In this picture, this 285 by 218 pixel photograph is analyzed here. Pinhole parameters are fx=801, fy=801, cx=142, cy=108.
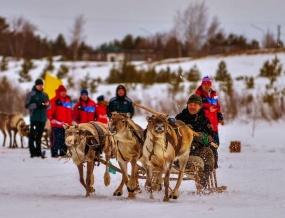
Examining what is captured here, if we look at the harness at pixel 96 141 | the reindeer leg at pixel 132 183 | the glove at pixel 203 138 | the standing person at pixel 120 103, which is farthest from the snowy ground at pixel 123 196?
the standing person at pixel 120 103

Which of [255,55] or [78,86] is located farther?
[255,55]

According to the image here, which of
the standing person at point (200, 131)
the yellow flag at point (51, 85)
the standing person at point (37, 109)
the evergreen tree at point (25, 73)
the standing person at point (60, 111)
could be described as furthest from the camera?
the evergreen tree at point (25, 73)

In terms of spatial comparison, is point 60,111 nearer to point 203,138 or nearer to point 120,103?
point 120,103

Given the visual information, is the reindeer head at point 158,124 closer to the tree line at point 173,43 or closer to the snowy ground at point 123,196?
the snowy ground at point 123,196

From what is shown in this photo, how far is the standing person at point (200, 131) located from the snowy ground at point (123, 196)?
0.43 meters

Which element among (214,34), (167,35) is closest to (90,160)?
(214,34)

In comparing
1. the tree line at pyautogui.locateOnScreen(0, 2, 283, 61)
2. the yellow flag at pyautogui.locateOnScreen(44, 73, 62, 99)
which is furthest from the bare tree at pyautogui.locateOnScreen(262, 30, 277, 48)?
the yellow flag at pyautogui.locateOnScreen(44, 73, 62, 99)

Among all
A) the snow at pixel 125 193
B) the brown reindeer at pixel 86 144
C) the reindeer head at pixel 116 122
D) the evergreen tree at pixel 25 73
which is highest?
the evergreen tree at pixel 25 73

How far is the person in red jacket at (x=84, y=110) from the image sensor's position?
55.0ft

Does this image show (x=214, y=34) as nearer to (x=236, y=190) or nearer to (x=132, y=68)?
(x=132, y=68)

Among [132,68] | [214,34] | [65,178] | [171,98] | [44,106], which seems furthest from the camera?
[214,34]

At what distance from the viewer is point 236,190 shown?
37.6ft

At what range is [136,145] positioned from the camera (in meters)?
10.0

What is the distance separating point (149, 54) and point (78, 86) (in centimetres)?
5799
